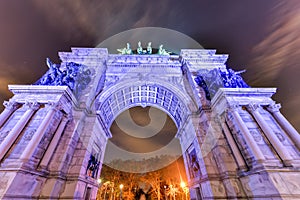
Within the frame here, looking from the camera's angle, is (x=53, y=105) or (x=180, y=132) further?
(x=180, y=132)

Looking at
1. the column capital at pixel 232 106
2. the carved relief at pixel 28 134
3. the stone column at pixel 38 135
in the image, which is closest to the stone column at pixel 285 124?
the column capital at pixel 232 106

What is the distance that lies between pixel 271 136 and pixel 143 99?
480 inches

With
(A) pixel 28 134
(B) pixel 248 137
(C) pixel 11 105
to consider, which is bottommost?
(B) pixel 248 137

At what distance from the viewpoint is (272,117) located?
8.88 metres

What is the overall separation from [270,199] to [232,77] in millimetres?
8395

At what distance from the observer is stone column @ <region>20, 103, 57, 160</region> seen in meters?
6.81

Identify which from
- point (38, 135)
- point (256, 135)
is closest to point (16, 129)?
point (38, 135)

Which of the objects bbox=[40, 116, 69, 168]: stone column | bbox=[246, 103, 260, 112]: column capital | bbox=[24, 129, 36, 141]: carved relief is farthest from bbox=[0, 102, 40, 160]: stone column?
bbox=[246, 103, 260, 112]: column capital

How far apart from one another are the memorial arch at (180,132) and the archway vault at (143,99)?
0.14m

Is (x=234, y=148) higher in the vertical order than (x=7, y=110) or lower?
lower

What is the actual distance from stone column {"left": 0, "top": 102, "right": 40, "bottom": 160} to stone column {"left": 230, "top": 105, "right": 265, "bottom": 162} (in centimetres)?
1275

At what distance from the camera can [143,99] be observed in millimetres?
16797

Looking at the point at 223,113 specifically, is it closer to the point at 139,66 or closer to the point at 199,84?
the point at 199,84

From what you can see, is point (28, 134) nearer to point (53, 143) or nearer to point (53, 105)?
point (53, 143)
